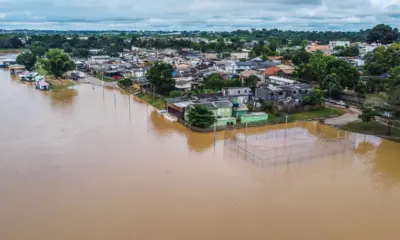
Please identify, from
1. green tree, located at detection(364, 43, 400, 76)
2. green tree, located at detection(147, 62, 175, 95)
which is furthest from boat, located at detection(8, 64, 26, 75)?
green tree, located at detection(364, 43, 400, 76)

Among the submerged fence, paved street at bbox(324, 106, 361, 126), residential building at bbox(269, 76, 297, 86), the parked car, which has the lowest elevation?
the submerged fence

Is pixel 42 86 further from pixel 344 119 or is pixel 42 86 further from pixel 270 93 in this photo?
pixel 344 119

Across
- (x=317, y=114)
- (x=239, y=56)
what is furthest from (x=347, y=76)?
(x=239, y=56)

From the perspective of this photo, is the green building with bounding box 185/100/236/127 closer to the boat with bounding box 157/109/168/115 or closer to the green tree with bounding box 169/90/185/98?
the boat with bounding box 157/109/168/115

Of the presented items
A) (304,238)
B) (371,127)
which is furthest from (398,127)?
(304,238)

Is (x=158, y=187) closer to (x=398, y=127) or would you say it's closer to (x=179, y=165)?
(x=179, y=165)

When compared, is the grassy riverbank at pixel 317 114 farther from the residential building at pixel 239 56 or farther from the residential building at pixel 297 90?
the residential building at pixel 239 56
